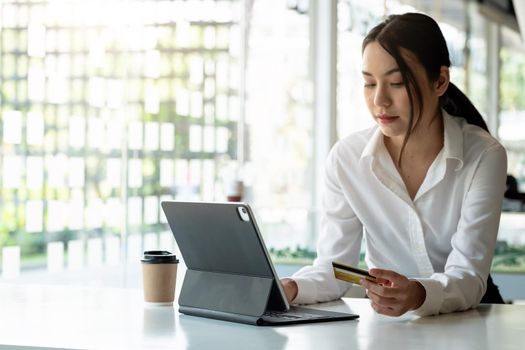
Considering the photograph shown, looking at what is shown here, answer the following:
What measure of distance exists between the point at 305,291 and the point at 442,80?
2.12 ft

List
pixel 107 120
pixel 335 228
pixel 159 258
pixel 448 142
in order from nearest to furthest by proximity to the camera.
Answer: pixel 159 258, pixel 448 142, pixel 335 228, pixel 107 120

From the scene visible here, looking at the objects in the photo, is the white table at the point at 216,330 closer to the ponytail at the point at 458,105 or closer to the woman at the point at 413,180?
the woman at the point at 413,180

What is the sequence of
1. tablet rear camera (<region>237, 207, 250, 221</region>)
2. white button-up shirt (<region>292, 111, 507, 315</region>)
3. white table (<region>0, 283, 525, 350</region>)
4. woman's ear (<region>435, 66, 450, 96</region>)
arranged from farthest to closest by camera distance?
woman's ear (<region>435, 66, 450, 96</region>), white button-up shirt (<region>292, 111, 507, 315</region>), tablet rear camera (<region>237, 207, 250, 221</region>), white table (<region>0, 283, 525, 350</region>)

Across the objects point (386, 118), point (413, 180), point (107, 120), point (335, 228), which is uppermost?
point (107, 120)

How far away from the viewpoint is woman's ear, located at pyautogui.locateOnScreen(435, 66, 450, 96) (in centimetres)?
226

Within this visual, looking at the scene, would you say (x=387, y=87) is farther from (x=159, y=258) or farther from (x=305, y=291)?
(x=159, y=258)

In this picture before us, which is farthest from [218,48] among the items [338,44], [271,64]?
[338,44]

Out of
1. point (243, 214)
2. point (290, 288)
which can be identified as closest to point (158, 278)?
point (290, 288)

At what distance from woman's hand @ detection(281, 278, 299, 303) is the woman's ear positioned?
24.6 inches

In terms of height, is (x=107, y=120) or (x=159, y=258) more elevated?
(x=107, y=120)

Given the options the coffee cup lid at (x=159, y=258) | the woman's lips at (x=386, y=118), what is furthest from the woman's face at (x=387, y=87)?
the coffee cup lid at (x=159, y=258)

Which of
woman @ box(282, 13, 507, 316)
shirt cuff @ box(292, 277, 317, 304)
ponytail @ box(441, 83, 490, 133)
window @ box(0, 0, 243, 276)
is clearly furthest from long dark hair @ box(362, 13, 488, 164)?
window @ box(0, 0, 243, 276)

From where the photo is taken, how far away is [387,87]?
84.5 inches

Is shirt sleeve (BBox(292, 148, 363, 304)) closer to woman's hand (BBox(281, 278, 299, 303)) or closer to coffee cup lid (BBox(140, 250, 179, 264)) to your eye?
woman's hand (BBox(281, 278, 299, 303))
